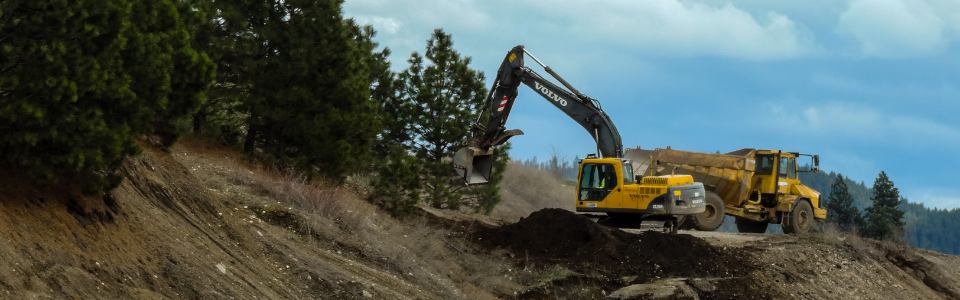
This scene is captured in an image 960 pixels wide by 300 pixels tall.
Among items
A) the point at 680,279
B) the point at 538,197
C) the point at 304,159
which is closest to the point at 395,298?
the point at 680,279

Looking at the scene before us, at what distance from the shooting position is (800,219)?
24797 millimetres

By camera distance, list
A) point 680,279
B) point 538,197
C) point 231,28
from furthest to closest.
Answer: point 538,197 < point 231,28 < point 680,279

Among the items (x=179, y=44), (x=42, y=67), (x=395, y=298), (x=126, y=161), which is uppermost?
(x=179, y=44)

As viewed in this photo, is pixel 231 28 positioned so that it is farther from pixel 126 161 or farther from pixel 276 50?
pixel 126 161

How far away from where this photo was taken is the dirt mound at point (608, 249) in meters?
17.4

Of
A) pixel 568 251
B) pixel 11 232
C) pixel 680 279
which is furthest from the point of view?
Answer: pixel 568 251

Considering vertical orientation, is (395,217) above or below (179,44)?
below

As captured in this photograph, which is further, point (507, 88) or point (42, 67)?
point (507, 88)

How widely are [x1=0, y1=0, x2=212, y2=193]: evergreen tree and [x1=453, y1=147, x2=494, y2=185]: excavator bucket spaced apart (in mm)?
8905

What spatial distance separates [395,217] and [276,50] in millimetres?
5793

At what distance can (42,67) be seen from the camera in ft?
28.1

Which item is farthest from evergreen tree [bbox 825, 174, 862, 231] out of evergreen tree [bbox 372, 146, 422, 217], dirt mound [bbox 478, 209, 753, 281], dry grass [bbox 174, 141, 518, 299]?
dry grass [bbox 174, 141, 518, 299]

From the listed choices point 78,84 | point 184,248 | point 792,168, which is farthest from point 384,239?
point 792,168

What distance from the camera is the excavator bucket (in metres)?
18.7
